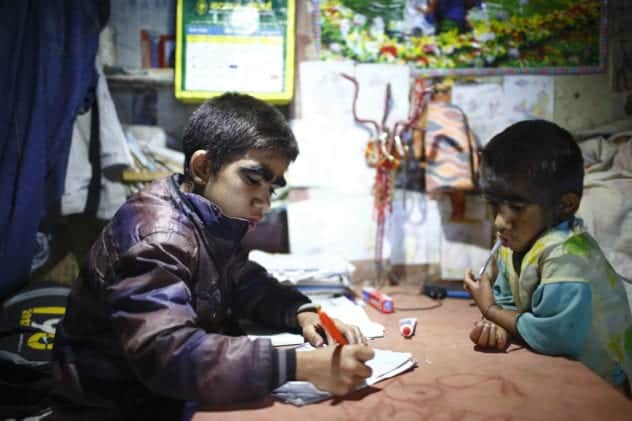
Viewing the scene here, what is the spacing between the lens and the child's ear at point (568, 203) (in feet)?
3.96

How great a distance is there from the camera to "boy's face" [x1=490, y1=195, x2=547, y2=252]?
1.20 metres

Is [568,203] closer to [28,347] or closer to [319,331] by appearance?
[319,331]

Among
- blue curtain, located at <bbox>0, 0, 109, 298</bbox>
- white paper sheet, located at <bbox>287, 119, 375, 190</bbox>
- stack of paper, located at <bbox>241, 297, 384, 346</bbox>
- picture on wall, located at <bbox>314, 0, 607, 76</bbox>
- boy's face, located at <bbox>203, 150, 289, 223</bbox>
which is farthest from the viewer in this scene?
white paper sheet, located at <bbox>287, 119, 375, 190</bbox>

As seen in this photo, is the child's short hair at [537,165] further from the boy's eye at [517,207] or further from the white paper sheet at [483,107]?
the white paper sheet at [483,107]

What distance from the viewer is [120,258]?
960mm

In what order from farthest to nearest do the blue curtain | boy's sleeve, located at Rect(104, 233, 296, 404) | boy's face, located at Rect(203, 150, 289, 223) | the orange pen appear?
the blue curtain < boy's face, located at Rect(203, 150, 289, 223) < the orange pen < boy's sleeve, located at Rect(104, 233, 296, 404)

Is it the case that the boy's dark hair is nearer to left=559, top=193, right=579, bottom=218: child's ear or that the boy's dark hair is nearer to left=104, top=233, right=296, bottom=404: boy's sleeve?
left=104, top=233, right=296, bottom=404: boy's sleeve

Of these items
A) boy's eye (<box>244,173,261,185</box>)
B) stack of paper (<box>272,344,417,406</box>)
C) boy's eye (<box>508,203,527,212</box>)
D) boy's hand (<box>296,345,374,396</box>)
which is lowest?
stack of paper (<box>272,344,417,406</box>)

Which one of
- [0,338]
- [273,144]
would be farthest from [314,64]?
[0,338]

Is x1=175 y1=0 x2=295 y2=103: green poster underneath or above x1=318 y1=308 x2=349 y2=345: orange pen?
above

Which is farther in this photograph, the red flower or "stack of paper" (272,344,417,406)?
the red flower

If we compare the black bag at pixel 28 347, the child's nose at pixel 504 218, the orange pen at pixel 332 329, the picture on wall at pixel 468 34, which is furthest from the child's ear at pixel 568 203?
the black bag at pixel 28 347

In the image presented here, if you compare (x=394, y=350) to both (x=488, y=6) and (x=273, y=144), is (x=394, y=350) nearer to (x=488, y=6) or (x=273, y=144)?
(x=273, y=144)

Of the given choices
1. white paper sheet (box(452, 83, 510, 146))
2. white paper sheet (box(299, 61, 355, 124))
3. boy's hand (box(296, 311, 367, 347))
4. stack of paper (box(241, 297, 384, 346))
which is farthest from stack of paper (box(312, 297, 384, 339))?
white paper sheet (box(452, 83, 510, 146))
